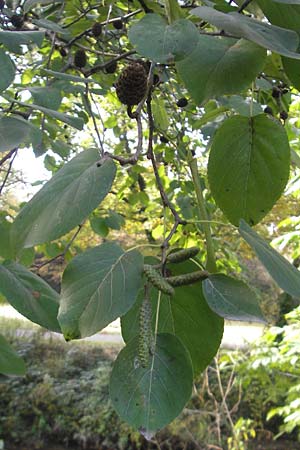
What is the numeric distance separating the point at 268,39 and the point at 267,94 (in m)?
0.78

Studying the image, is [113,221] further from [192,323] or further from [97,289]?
[97,289]

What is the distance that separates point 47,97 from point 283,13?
0.65 metres

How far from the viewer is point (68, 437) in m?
Answer: 5.50

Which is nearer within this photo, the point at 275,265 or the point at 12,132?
the point at 275,265

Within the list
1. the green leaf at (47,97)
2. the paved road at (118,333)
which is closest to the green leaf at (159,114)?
the green leaf at (47,97)

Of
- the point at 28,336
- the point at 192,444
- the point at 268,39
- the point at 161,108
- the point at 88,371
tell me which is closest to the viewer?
the point at 268,39

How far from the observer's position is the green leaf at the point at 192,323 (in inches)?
22.1

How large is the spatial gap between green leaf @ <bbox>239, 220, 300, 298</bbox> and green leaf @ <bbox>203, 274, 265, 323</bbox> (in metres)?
0.04

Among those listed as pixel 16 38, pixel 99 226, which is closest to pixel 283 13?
pixel 16 38

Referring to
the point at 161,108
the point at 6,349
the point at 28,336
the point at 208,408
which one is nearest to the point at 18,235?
the point at 6,349

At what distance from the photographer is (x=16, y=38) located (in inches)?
33.1

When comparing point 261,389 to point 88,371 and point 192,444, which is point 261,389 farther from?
point 88,371

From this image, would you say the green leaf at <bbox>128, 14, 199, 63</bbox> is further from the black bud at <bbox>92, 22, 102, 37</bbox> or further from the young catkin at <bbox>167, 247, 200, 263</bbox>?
the black bud at <bbox>92, 22, 102, 37</bbox>

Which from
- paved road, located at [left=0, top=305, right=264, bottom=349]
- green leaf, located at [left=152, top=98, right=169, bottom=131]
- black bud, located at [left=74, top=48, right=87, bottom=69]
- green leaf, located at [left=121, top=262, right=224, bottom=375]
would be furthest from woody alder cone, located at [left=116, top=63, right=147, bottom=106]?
paved road, located at [left=0, top=305, right=264, bottom=349]
